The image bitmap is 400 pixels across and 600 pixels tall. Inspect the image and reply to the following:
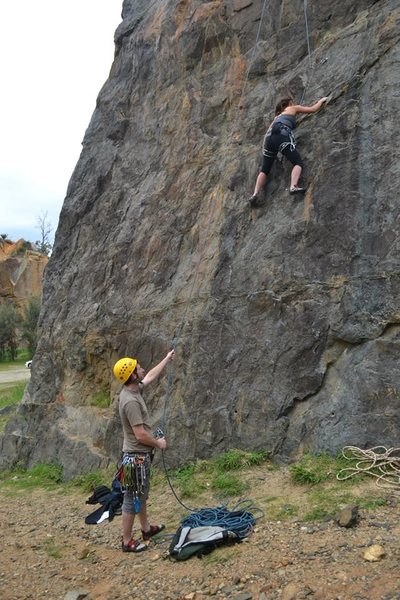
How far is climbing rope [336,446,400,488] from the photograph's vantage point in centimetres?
591

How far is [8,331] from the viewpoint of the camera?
42.5 m

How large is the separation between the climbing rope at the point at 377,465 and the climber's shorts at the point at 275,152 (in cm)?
378

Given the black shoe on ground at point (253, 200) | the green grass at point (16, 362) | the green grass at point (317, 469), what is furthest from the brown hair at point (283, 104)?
the green grass at point (16, 362)

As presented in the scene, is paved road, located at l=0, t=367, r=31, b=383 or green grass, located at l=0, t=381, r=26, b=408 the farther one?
paved road, located at l=0, t=367, r=31, b=383

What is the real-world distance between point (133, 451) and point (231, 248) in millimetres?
3666

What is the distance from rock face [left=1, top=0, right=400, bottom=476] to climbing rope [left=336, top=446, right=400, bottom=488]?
13 centimetres

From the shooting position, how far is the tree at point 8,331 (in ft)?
139

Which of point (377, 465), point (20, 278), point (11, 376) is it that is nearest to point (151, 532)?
point (377, 465)

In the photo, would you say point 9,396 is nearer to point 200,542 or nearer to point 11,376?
point 11,376

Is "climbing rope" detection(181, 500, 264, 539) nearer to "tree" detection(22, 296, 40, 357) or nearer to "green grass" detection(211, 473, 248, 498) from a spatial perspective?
"green grass" detection(211, 473, 248, 498)

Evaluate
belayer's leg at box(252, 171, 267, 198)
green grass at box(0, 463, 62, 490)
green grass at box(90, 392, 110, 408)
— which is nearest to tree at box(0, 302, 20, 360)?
green grass at box(0, 463, 62, 490)

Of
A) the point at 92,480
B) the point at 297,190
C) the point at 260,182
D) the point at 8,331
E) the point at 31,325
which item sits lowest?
the point at 92,480

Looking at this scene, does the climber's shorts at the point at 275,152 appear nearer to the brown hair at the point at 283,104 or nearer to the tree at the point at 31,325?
the brown hair at the point at 283,104

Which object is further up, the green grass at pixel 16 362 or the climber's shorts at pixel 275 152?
the climber's shorts at pixel 275 152
